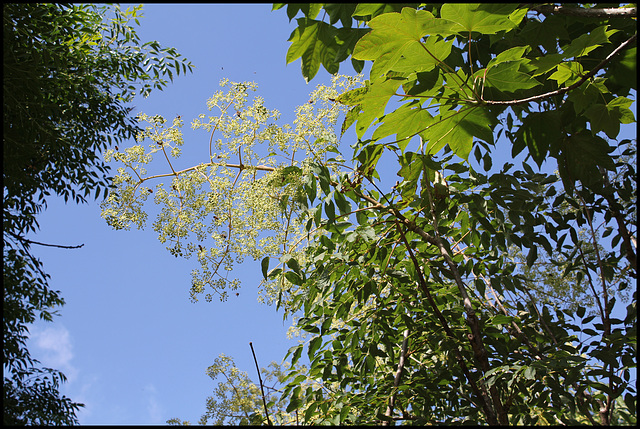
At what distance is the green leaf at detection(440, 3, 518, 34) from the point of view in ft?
2.96

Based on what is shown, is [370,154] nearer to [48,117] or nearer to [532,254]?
[532,254]

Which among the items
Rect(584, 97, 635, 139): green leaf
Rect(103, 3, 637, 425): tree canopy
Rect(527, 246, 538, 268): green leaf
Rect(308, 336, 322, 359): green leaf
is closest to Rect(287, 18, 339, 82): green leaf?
Rect(103, 3, 637, 425): tree canopy

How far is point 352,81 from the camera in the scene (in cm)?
174

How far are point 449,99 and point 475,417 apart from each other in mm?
1312

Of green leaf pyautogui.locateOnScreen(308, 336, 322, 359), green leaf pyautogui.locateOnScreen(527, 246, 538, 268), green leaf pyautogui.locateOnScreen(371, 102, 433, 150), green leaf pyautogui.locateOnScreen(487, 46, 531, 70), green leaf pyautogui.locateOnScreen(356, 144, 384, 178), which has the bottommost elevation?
green leaf pyautogui.locateOnScreen(308, 336, 322, 359)

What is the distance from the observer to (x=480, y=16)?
92 centimetres

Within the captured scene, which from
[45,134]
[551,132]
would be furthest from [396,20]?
[45,134]

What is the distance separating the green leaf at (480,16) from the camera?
902 mm

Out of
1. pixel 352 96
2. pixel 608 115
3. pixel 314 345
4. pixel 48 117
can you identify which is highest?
pixel 48 117

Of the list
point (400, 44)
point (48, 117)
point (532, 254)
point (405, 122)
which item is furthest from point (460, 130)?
point (48, 117)

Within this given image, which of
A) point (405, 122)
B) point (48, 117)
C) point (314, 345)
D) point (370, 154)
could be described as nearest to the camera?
point (405, 122)

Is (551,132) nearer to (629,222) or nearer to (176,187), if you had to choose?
(629,222)

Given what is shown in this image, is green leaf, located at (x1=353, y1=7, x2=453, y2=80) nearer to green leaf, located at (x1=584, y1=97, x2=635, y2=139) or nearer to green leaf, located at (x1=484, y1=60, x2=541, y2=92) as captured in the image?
green leaf, located at (x1=484, y1=60, x2=541, y2=92)

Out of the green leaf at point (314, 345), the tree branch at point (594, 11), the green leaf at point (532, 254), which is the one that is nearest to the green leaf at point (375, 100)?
the tree branch at point (594, 11)
